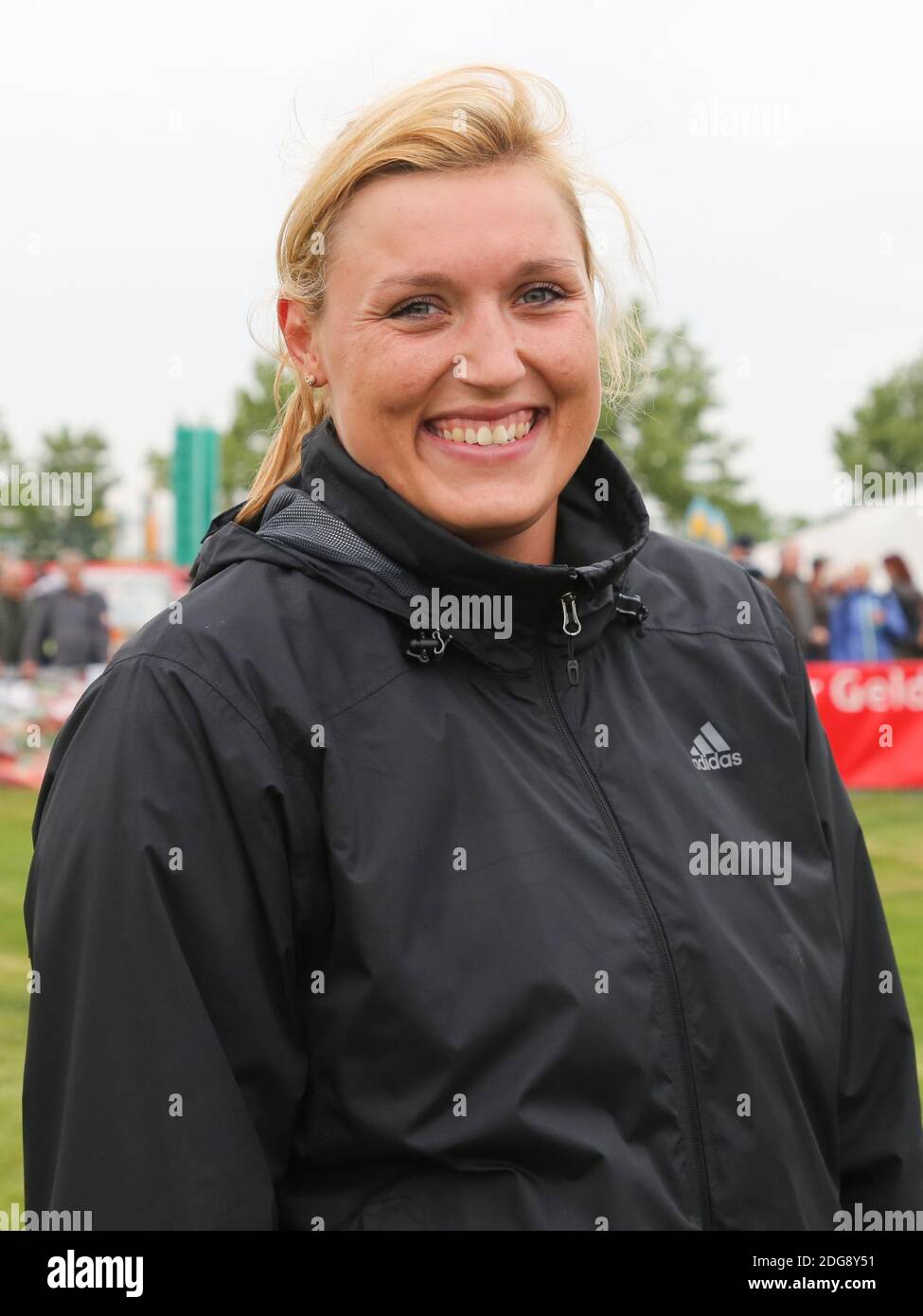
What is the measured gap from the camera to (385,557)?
78.2 inches

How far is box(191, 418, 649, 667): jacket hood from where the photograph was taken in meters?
1.96

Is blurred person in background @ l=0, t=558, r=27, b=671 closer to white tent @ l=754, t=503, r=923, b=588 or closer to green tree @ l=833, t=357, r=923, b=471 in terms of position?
white tent @ l=754, t=503, r=923, b=588

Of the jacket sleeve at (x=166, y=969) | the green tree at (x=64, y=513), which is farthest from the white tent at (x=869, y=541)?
the green tree at (x=64, y=513)

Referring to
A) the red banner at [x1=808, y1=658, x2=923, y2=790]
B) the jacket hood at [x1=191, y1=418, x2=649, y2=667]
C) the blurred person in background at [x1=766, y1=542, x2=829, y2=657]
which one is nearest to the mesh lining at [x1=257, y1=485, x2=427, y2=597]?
the jacket hood at [x1=191, y1=418, x2=649, y2=667]

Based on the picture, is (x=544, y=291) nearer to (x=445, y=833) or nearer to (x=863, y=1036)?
(x=445, y=833)

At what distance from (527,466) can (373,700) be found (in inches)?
16.3

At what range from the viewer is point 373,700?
1.88m

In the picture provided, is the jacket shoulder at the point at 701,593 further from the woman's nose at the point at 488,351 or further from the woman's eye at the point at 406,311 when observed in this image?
the woman's eye at the point at 406,311
